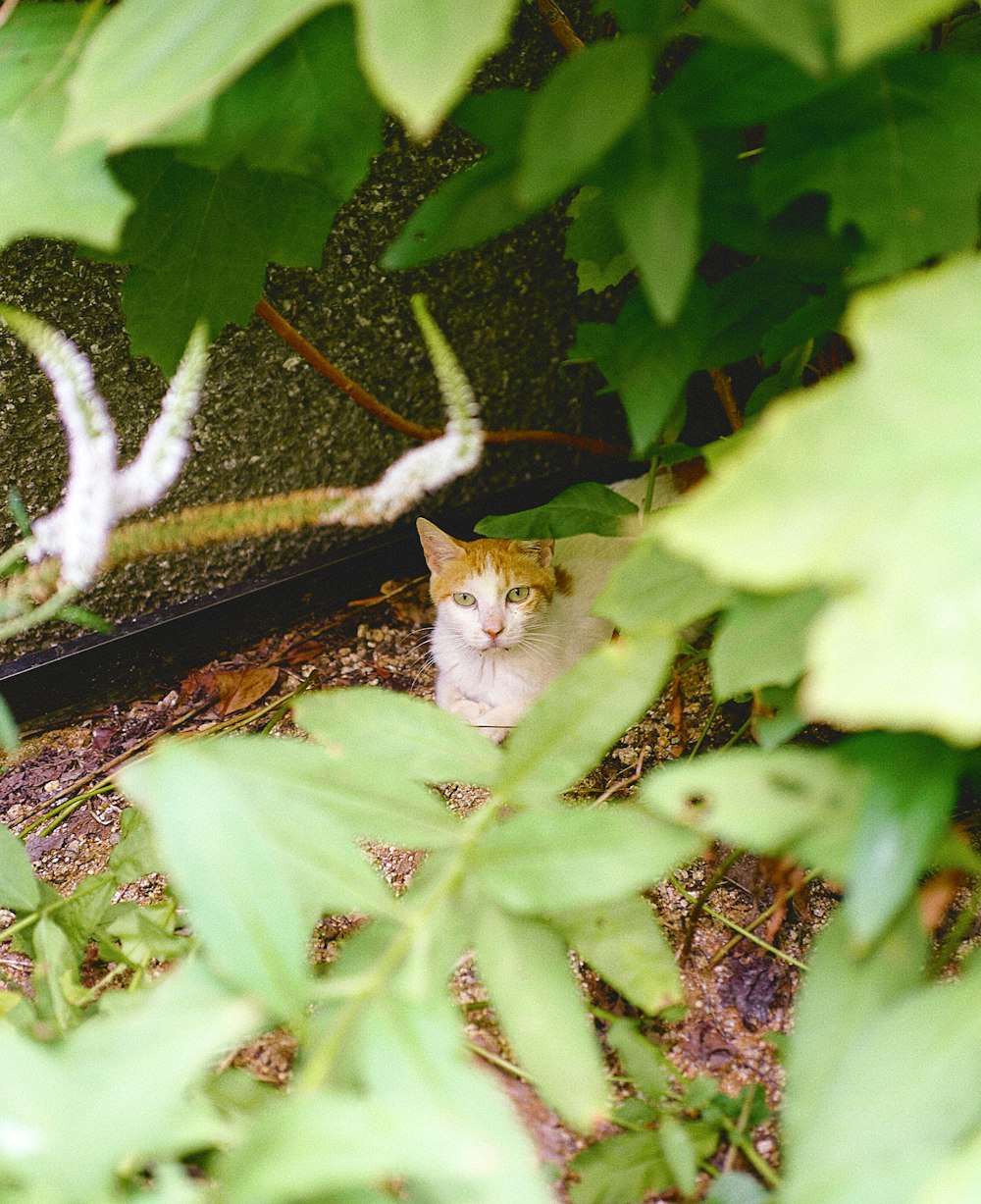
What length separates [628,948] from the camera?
0.54m

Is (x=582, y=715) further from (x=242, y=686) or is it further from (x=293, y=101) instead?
(x=242, y=686)

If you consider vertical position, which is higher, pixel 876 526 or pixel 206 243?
pixel 206 243

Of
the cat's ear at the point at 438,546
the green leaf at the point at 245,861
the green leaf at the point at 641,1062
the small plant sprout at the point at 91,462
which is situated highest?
the small plant sprout at the point at 91,462

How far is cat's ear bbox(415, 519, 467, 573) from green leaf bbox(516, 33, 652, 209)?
1.02 m

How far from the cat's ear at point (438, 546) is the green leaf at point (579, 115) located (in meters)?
1.02

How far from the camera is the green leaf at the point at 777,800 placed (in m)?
0.35

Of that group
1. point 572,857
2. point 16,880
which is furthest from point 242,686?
point 572,857

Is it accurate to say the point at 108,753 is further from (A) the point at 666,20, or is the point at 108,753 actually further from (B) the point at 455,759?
(A) the point at 666,20

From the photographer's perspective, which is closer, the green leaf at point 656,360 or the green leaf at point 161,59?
the green leaf at point 161,59

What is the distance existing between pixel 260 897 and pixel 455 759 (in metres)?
0.16

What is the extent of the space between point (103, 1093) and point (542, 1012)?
19cm

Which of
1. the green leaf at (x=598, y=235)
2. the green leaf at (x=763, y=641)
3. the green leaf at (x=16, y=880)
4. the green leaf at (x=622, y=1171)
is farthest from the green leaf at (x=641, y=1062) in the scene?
→ the green leaf at (x=598, y=235)

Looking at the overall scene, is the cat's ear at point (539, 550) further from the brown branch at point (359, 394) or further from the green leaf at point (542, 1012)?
the green leaf at point (542, 1012)

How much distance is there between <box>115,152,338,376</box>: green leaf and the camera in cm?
60
